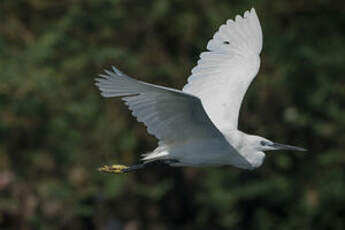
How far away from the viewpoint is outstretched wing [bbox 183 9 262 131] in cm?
690

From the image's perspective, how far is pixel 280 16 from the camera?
1161cm

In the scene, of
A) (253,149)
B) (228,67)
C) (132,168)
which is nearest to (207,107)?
(228,67)

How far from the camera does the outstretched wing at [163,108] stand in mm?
5535

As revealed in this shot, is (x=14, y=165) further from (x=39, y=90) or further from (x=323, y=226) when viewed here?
(x=323, y=226)

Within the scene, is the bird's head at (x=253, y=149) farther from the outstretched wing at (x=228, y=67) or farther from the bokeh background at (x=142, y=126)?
the bokeh background at (x=142, y=126)

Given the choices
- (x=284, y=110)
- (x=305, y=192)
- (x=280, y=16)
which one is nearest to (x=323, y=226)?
(x=305, y=192)

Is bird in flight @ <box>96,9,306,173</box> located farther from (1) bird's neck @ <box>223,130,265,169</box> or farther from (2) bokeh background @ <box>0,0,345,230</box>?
(2) bokeh background @ <box>0,0,345,230</box>

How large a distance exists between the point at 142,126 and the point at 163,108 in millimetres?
5144

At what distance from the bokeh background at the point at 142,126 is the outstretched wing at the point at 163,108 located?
13.8 feet

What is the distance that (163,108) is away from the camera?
581 cm

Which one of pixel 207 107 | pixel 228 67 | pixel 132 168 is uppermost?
pixel 228 67

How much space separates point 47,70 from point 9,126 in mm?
792

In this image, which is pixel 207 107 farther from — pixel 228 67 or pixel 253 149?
pixel 253 149

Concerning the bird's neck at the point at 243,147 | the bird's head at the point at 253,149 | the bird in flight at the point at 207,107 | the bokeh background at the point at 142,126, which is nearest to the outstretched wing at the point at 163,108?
the bird in flight at the point at 207,107
